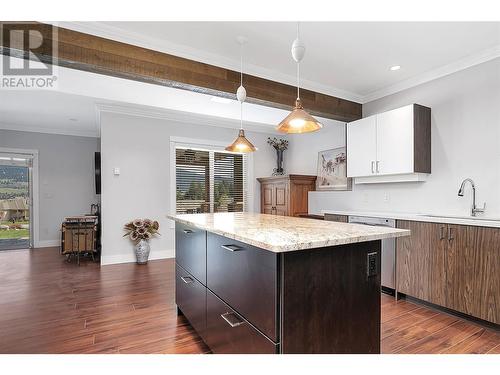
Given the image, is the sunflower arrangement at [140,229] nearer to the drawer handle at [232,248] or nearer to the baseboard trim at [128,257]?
the baseboard trim at [128,257]

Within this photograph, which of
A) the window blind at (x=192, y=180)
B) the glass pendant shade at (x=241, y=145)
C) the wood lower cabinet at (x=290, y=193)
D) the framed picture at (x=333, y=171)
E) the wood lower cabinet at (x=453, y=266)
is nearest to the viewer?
the wood lower cabinet at (x=453, y=266)

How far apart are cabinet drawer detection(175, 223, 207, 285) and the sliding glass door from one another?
529 centimetres

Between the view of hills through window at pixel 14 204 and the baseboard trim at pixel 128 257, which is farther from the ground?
the view of hills through window at pixel 14 204

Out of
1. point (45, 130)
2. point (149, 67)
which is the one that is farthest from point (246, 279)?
point (45, 130)

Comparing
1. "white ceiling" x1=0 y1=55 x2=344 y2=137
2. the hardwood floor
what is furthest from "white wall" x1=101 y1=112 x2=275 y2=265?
the hardwood floor

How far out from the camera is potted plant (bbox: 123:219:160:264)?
464cm

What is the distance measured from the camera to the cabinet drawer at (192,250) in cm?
212

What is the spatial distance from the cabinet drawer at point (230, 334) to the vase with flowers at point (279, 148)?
4.38m

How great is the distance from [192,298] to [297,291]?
126 cm

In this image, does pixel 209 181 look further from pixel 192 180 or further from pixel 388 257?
pixel 388 257

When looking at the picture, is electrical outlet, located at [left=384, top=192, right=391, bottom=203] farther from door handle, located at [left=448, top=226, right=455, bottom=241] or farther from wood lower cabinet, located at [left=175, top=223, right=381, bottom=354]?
wood lower cabinet, located at [left=175, top=223, right=381, bottom=354]

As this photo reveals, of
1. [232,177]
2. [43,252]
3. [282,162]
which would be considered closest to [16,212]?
[43,252]

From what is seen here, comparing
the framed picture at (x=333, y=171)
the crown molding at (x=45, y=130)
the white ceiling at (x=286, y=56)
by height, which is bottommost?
the framed picture at (x=333, y=171)

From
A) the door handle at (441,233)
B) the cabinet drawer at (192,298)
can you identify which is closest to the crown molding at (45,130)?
the cabinet drawer at (192,298)
